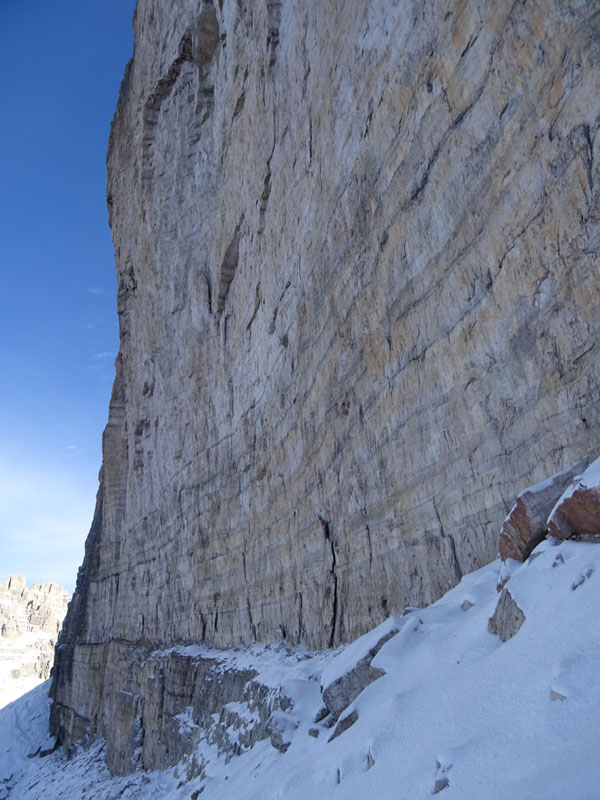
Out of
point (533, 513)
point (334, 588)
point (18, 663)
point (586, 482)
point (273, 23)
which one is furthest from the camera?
point (18, 663)

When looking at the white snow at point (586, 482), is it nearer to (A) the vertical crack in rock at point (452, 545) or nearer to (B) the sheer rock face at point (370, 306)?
(B) the sheer rock face at point (370, 306)

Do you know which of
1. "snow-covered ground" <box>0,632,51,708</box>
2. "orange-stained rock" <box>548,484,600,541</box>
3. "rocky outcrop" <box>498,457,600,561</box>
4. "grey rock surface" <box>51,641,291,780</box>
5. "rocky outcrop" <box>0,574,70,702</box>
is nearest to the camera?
"orange-stained rock" <box>548,484,600,541</box>

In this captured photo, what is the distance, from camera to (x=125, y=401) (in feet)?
83.9

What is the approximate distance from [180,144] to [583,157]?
17.0 meters

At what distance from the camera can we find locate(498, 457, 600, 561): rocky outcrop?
338cm

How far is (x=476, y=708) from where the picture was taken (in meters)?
2.50

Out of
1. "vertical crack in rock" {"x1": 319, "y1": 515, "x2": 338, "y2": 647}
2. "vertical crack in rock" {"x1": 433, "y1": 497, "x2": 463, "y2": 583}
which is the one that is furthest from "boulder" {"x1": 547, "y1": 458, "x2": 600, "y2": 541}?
"vertical crack in rock" {"x1": 319, "y1": 515, "x2": 338, "y2": 647}

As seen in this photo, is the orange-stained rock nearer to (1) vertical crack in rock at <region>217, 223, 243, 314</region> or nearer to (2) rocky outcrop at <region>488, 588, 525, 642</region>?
(2) rocky outcrop at <region>488, 588, 525, 642</region>

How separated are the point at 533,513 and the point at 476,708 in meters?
1.27

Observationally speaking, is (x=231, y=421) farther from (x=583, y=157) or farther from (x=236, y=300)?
(x=583, y=157)

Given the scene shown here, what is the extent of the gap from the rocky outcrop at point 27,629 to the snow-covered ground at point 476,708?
5293 cm

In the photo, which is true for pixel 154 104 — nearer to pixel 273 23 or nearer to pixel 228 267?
pixel 228 267

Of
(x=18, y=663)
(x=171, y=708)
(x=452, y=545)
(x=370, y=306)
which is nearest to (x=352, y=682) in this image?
(x=452, y=545)

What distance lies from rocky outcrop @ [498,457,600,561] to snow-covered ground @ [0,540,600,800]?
0.15 meters
